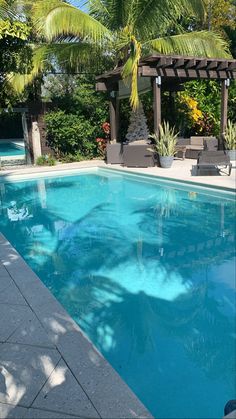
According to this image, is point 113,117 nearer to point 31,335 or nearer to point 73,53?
point 73,53

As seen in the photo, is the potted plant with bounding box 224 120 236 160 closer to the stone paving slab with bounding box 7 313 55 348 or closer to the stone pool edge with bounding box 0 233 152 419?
the stone pool edge with bounding box 0 233 152 419

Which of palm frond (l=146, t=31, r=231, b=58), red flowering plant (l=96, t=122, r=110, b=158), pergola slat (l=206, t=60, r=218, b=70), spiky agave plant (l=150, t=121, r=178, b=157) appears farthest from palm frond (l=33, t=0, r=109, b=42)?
spiky agave plant (l=150, t=121, r=178, b=157)

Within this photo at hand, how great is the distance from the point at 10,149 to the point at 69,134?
41.9 feet

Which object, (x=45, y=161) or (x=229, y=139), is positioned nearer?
(x=229, y=139)

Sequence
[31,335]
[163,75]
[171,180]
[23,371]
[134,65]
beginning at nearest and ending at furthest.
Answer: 1. [23,371]
2. [31,335]
3. [171,180]
4. [134,65]
5. [163,75]

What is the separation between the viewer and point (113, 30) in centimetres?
1421

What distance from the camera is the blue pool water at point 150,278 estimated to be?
3.19 metres

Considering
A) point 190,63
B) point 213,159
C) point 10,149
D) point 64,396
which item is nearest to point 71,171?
point 190,63

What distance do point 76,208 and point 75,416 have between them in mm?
7189

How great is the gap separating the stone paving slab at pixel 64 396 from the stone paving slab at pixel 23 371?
0.06 meters

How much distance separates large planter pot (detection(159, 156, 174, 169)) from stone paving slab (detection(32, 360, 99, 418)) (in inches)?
418

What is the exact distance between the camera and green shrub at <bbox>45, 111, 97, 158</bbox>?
52.4ft

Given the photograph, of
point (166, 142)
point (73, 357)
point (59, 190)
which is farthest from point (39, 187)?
point (73, 357)

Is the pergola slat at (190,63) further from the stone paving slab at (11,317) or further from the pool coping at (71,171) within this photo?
the stone paving slab at (11,317)
